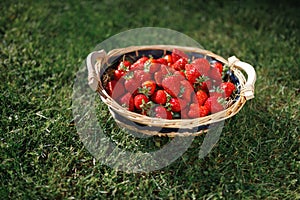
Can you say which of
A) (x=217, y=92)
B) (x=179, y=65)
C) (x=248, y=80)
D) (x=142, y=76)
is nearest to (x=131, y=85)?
(x=142, y=76)

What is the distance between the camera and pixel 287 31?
2.71 m

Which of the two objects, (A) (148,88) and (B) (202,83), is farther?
(B) (202,83)

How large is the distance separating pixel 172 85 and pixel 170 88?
0.02 meters

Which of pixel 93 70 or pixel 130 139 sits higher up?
pixel 93 70

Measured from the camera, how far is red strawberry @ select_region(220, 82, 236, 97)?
70.7 inches

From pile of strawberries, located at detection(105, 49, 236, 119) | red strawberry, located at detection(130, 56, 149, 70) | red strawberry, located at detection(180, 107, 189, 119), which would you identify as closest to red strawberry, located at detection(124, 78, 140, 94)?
pile of strawberries, located at detection(105, 49, 236, 119)

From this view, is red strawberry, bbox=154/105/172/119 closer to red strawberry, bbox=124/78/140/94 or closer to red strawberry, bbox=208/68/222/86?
red strawberry, bbox=124/78/140/94

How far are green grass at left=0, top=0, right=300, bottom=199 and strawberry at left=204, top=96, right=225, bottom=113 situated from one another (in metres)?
0.19

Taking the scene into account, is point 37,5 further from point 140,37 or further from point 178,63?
point 178,63

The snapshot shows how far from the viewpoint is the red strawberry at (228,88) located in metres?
1.80

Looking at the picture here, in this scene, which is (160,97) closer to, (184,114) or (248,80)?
(184,114)

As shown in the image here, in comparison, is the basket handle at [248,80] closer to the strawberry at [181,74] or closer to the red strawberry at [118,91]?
the strawberry at [181,74]

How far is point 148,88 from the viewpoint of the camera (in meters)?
1.71

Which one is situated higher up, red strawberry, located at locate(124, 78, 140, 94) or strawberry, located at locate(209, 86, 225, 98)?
red strawberry, located at locate(124, 78, 140, 94)
